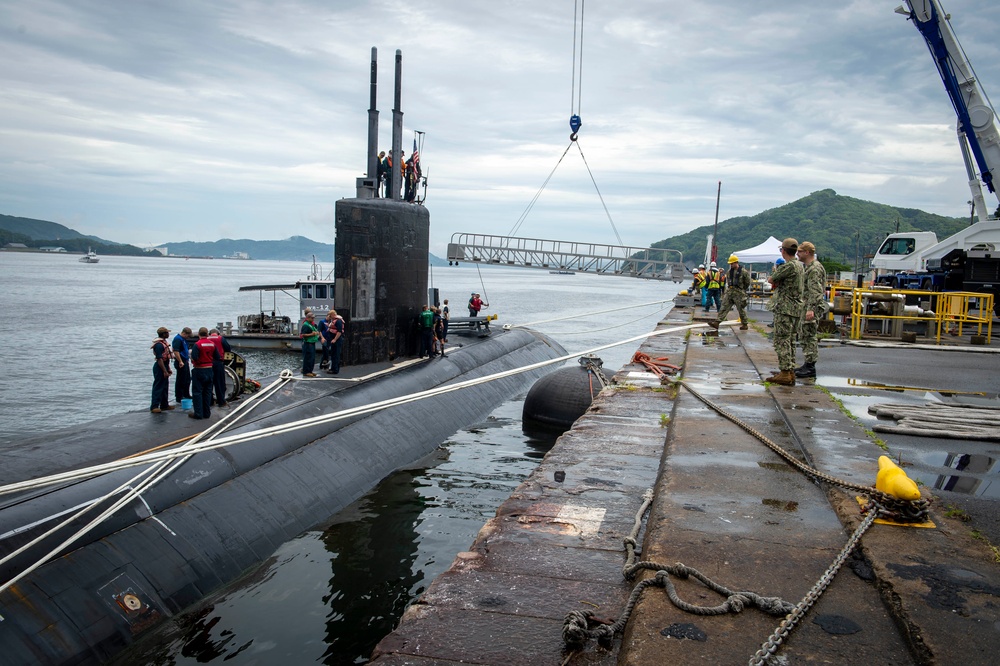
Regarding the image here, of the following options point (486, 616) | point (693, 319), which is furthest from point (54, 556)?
point (693, 319)

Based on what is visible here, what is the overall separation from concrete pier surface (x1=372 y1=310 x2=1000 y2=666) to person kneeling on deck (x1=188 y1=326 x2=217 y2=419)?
534 cm

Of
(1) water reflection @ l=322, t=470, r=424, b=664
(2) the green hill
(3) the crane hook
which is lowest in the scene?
(1) water reflection @ l=322, t=470, r=424, b=664

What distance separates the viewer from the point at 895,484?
457cm

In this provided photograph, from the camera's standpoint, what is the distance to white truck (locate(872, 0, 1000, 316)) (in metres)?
21.4

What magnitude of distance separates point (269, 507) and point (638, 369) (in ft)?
20.4

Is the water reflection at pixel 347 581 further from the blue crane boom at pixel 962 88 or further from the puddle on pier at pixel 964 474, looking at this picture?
the blue crane boom at pixel 962 88

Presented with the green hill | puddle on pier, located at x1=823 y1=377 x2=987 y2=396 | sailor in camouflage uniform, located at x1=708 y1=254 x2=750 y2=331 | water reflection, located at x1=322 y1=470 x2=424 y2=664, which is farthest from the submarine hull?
the green hill

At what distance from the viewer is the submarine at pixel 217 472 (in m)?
6.21

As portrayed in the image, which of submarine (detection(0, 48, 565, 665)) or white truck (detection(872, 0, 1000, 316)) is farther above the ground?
white truck (detection(872, 0, 1000, 316))

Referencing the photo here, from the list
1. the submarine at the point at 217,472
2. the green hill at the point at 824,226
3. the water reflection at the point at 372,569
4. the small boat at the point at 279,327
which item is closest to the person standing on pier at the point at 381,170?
the submarine at the point at 217,472

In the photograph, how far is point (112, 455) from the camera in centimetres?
812

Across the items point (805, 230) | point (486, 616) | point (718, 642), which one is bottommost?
point (486, 616)

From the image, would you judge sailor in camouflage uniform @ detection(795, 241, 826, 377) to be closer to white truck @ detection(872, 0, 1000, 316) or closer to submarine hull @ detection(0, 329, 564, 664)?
submarine hull @ detection(0, 329, 564, 664)

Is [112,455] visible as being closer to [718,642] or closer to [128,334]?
[718,642]
